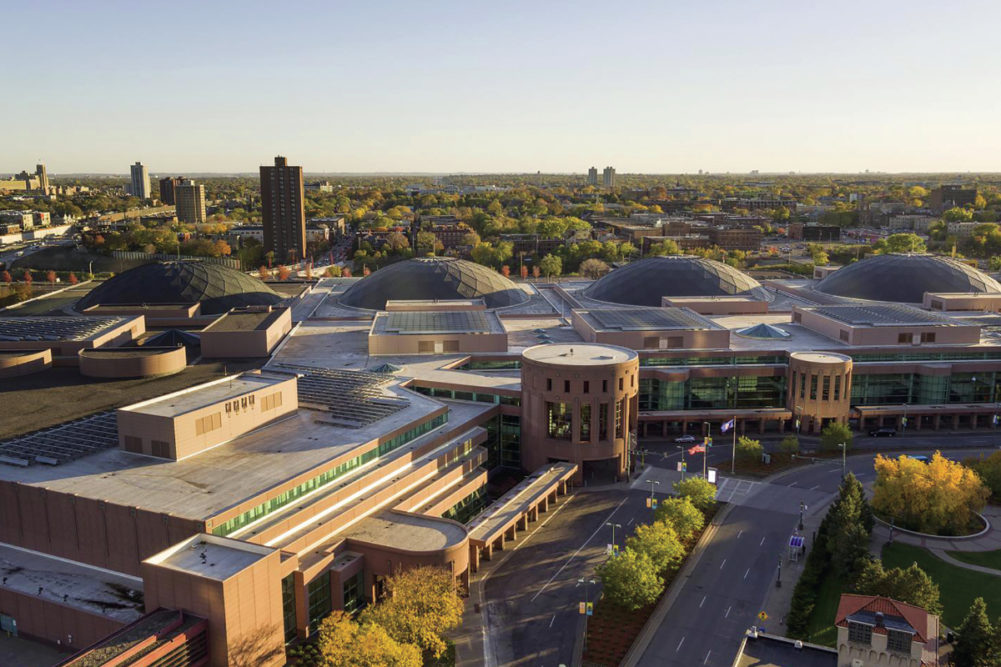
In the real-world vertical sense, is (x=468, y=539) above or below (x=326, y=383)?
below

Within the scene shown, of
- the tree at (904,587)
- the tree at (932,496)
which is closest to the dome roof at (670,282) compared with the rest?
the tree at (932,496)

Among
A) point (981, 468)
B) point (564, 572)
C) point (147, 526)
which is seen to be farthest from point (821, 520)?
point (147, 526)

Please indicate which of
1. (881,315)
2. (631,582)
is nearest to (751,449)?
(631,582)

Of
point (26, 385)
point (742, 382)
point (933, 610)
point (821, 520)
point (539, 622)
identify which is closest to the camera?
point (933, 610)

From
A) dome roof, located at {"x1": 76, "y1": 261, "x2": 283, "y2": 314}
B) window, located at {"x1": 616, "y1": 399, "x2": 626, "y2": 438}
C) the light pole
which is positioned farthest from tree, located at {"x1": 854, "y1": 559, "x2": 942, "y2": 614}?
dome roof, located at {"x1": 76, "y1": 261, "x2": 283, "y2": 314}

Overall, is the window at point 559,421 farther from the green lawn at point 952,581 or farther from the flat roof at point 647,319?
the green lawn at point 952,581

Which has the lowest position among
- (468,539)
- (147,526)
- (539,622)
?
(539,622)

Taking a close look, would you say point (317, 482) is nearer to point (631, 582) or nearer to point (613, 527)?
point (631, 582)

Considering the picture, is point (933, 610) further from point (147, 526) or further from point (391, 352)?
point (391, 352)

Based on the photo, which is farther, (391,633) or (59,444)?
(59,444)
